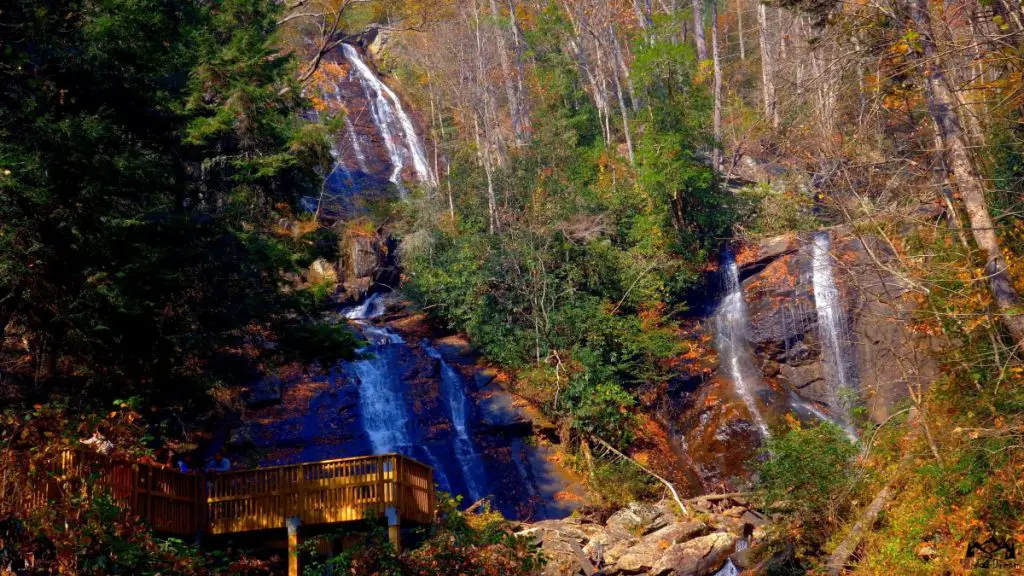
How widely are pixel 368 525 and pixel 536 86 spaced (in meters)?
28.0

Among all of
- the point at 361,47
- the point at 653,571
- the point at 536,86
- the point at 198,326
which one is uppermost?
the point at 361,47

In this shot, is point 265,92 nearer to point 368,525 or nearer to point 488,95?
point 368,525

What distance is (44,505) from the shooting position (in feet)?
28.4

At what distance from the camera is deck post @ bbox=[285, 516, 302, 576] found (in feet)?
40.3

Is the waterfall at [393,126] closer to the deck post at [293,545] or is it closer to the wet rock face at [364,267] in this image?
the wet rock face at [364,267]

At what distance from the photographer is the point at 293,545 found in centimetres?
1231

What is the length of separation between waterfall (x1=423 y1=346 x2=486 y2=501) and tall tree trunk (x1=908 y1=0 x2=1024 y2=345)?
13422mm

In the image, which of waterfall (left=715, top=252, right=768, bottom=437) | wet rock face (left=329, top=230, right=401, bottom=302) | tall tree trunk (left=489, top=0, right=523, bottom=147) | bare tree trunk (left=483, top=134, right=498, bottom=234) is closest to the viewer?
waterfall (left=715, top=252, right=768, bottom=437)

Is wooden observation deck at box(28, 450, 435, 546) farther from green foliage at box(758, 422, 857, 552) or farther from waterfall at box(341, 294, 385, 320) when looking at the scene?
waterfall at box(341, 294, 385, 320)

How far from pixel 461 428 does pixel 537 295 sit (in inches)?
182

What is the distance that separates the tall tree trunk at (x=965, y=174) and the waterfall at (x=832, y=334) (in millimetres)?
11909

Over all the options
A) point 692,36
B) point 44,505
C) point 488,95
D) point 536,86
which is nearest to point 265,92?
point 44,505

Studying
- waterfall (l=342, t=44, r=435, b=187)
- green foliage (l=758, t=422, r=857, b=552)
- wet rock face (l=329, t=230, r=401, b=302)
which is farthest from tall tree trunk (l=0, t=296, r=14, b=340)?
waterfall (l=342, t=44, r=435, b=187)

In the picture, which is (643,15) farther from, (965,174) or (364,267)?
(965,174)
